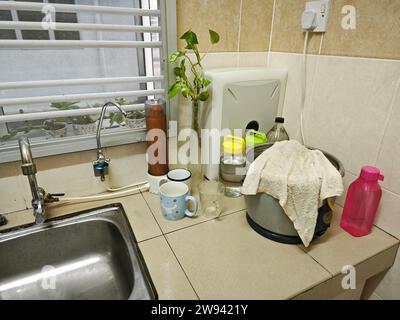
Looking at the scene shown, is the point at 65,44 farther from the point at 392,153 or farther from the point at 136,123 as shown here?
the point at 392,153

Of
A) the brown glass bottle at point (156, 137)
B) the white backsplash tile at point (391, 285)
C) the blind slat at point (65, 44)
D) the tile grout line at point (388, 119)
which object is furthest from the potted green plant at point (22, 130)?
the white backsplash tile at point (391, 285)

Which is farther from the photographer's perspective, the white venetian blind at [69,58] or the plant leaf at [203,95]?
the plant leaf at [203,95]

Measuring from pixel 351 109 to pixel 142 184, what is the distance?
0.76m

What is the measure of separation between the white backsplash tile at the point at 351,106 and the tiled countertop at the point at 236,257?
0.23 meters

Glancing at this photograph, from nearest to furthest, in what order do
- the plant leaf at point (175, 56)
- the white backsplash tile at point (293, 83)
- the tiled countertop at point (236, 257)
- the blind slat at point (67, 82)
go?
the tiled countertop at point (236, 257) → the blind slat at point (67, 82) → the plant leaf at point (175, 56) → the white backsplash tile at point (293, 83)

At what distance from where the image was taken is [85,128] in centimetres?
88

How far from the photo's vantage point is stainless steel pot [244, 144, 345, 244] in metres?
0.70

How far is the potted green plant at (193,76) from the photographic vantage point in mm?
824

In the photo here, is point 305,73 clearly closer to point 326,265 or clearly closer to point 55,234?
point 326,265

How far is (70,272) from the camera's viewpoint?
83 cm

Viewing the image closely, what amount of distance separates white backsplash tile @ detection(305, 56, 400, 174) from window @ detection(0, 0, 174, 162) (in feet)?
1.81

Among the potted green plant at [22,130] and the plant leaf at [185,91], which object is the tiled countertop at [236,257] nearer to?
the potted green plant at [22,130]

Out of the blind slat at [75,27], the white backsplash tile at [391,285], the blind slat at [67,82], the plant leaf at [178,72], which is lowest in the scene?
the white backsplash tile at [391,285]

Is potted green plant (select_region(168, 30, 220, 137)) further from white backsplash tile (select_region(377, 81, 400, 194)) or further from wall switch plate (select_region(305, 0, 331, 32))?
white backsplash tile (select_region(377, 81, 400, 194))
